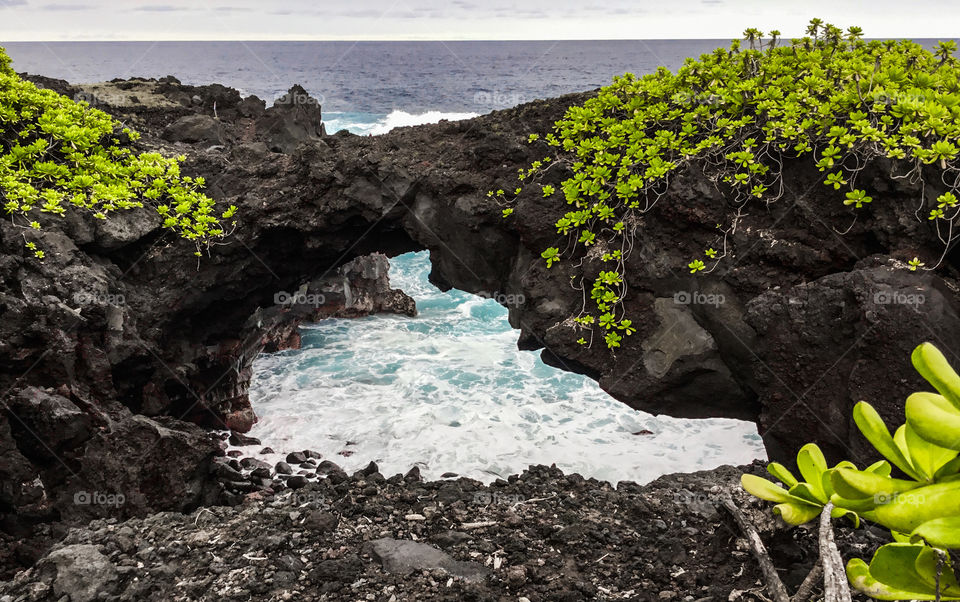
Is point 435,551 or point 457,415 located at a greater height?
→ point 435,551

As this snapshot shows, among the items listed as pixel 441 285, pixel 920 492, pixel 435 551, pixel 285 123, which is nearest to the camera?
pixel 920 492

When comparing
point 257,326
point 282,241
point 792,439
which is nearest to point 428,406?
point 257,326

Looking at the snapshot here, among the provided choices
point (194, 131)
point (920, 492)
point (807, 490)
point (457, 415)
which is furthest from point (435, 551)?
point (194, 131)

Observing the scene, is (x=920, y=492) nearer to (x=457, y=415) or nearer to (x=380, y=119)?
(x=457, y=415)

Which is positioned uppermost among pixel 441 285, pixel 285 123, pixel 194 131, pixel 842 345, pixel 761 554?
pixel 285 123

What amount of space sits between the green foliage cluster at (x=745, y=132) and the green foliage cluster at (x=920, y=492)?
4.39 metres

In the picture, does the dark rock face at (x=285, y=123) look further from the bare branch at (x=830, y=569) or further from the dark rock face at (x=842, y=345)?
the bare branch at (x=830, y=569)

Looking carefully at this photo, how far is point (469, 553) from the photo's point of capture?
499 cm

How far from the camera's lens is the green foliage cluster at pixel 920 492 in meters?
1.71

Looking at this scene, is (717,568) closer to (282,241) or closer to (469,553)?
(469,553)

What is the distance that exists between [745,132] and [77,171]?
29.6 ft

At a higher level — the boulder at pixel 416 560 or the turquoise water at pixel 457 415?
the boulder at pixel 416 560

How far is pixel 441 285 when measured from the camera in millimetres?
10617

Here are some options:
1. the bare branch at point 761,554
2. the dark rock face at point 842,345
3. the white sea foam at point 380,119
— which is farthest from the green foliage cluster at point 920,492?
the white sea foam at point 380,119
